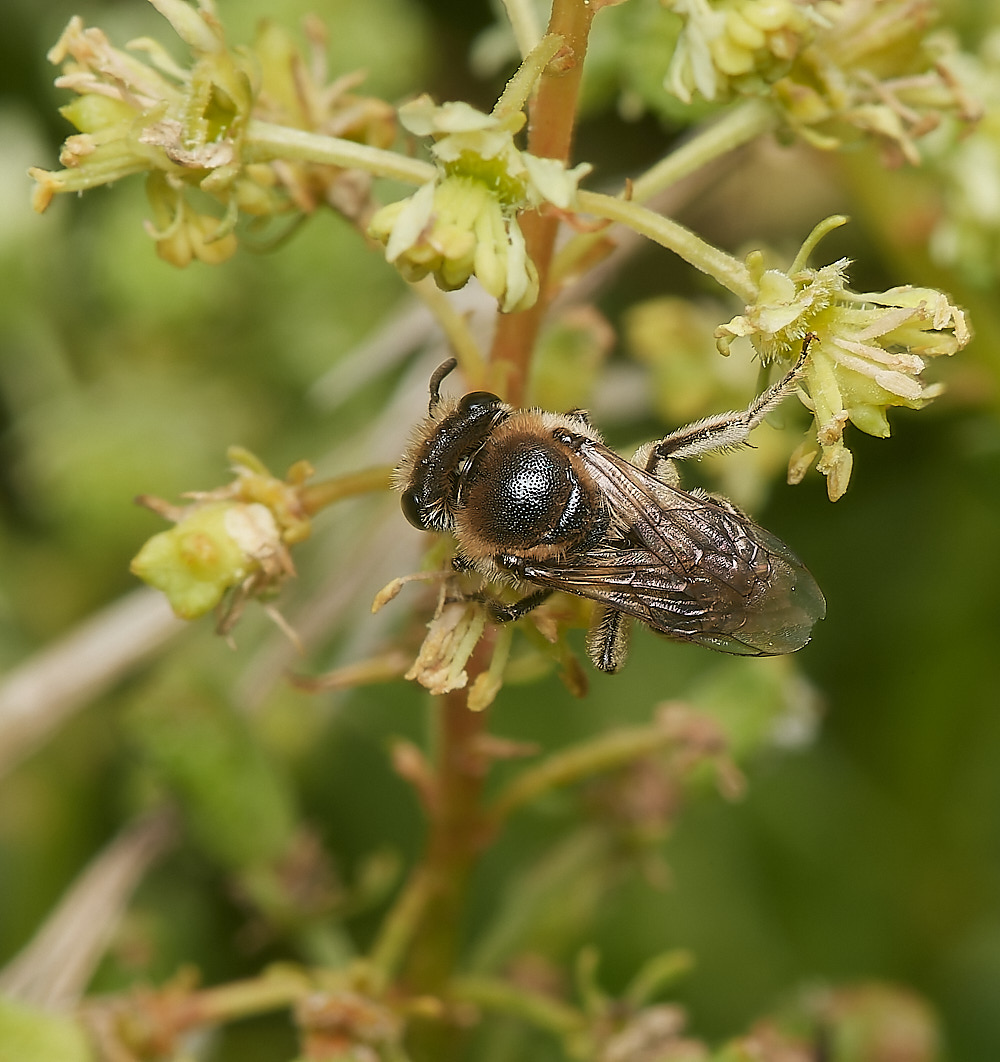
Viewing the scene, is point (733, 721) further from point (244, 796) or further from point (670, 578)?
point (244, 796)

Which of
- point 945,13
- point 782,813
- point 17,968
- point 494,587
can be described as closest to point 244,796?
point 17,968

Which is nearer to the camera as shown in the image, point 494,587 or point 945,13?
point 494,587

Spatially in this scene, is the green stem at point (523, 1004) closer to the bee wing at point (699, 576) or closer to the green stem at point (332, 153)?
the bee wing at point (699, 576)

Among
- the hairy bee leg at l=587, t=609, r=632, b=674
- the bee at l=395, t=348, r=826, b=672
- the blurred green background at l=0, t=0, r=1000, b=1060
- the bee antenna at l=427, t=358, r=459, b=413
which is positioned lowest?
the blurred green background at l=0, t=0, r=1000, b=1060

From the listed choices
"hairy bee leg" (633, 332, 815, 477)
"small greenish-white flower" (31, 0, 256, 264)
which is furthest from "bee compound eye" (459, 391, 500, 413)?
"small greenish-white flower" (31, 0, 256, 264)

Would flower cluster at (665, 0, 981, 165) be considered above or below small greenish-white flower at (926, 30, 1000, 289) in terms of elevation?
above

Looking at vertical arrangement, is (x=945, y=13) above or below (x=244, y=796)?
above

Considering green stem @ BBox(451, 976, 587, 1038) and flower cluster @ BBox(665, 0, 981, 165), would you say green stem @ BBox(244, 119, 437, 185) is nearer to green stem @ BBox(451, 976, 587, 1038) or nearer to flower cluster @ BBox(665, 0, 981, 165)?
flower cluster @ BBox(665, 0, 981, 165)

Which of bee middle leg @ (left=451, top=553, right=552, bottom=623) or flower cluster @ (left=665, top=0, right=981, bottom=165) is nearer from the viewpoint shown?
flower cluster @ (left=665, top=0, right=981, bottom=165)
